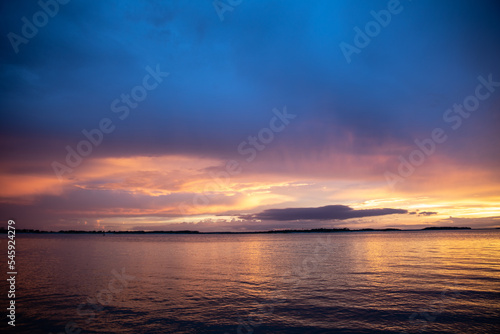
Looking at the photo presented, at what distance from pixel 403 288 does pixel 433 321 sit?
8472 millimetres

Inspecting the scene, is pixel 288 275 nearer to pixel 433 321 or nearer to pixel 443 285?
pixel 443 285

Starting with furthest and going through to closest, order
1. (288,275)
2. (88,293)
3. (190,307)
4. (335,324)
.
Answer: (288,275)
(88,293)
(190,307)
(335,324)

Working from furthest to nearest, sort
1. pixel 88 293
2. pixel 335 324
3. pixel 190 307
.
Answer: pixel 88 293, pixel 190 307, pixel 335 324

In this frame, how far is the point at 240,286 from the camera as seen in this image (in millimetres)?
→ 27422

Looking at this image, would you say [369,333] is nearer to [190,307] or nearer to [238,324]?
[238,324]

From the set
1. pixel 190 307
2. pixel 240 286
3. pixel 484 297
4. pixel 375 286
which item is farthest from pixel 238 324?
pixel 484 297

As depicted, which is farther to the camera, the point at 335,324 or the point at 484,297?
the point at 484,297

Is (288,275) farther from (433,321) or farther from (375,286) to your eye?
(433,321)

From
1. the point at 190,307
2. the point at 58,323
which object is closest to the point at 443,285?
the point at 190,307

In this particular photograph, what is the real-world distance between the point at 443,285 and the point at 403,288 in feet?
13.8

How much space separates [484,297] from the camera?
21.6 m

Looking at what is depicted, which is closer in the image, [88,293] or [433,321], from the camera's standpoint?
[433,321]

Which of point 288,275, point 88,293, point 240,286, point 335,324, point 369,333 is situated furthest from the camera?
point 288,275

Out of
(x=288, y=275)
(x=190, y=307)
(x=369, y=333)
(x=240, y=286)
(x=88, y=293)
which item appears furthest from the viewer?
(x=288, y=275)
